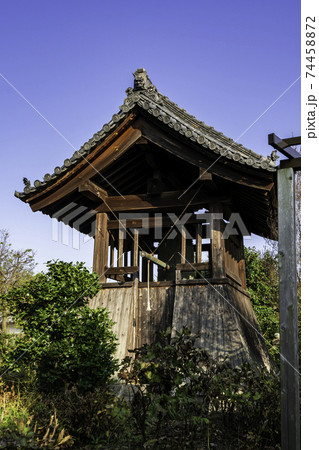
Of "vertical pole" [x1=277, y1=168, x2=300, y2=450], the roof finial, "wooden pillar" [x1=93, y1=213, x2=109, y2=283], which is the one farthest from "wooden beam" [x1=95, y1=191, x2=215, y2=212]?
"vertical pole" [x1=277, y1=168, x2=300, y2=450]

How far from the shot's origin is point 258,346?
37.4 feet

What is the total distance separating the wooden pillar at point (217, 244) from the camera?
10.7 meters

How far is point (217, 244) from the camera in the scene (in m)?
10.9

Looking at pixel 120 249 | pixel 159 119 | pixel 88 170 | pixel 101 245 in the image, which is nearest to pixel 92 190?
pixel 88 170

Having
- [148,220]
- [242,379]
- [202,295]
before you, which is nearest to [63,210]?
[148,220]

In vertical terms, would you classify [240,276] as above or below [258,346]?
above

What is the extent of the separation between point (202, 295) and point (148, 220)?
8.08 ft

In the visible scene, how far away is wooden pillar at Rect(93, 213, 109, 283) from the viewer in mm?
11688

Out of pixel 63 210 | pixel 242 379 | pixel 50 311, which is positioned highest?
pixel 63 210

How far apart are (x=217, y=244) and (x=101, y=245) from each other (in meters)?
2.98

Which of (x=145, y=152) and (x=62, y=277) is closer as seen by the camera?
(x=62, y=277)

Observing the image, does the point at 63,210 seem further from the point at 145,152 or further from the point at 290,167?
the point at 290,167

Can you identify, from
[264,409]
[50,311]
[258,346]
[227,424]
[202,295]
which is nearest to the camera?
[264,409]

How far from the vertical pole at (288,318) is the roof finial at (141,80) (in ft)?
26.1
